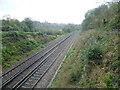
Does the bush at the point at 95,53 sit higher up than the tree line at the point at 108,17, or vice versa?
the tree line at the point at 108,17

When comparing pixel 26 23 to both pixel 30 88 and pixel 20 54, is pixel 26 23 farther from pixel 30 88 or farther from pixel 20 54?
pixel 30 88

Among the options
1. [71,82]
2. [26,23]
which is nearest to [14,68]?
[71,82]

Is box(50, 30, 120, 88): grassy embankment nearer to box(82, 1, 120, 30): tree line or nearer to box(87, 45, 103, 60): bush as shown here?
box(87, 45, 103, 60): bush

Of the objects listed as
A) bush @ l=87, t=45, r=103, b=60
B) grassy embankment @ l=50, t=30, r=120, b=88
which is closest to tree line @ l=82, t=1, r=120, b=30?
grassy embankment @ l=50, t=30, r=120, b=88

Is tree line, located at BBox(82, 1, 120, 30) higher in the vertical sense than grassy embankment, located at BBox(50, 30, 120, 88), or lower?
higher

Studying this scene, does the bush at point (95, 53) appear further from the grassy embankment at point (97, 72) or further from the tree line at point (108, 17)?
the tree line at point (108, 17)

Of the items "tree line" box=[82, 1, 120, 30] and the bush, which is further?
"tree line" box=[82, 1, 120, 30]

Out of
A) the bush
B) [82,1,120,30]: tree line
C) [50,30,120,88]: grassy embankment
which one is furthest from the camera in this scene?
[82,1,120,30]: tree line

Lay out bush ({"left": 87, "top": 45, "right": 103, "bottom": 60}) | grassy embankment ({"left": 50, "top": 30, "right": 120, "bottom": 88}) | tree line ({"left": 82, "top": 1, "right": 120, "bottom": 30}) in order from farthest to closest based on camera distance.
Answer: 1. tree line ({"left": 82, "top": 1, "right": 120, "bottom": 30})
2. bush ({"left": 87, "top": 45, "right": 103, "bottom": 60})
3. grassy embankment ({"left": 50, "top": 30, "right": 120, "bottom": 88})

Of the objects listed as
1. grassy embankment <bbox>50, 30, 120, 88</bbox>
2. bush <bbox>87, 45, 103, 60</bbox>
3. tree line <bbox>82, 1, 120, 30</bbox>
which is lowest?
grassy embankment <bbox>50, 30, 120, 88</bbox>

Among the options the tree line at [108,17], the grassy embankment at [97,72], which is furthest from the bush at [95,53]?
the tree line at [108,17]

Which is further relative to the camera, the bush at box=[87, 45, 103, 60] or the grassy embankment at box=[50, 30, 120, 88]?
the bush at box=[87, 45, 103, 60]

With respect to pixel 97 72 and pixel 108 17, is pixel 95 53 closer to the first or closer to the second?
pixel 97 72

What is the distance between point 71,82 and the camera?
873 centimetres
